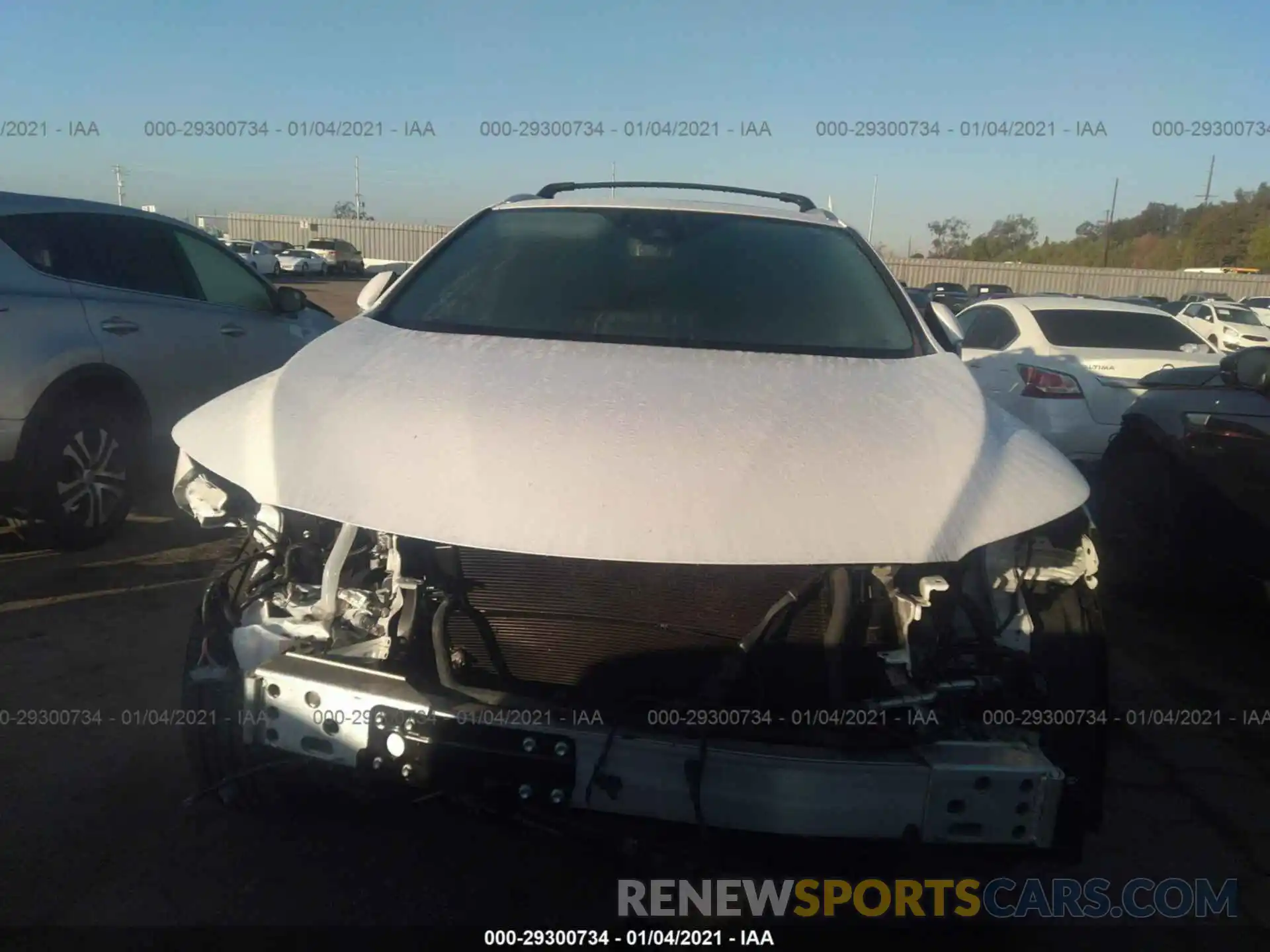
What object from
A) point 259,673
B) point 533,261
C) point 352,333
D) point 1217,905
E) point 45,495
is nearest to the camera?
point 259,673

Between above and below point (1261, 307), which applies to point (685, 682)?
above

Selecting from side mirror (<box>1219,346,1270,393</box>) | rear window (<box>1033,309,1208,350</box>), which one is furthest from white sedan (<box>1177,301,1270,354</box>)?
side mirror (<box>1219,346,1270,393</box>)

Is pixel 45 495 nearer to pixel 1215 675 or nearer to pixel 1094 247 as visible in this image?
pixel 1215 675

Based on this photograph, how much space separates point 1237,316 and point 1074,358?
2001cm

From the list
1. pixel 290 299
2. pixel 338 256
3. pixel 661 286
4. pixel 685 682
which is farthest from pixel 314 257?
pixel 685 682

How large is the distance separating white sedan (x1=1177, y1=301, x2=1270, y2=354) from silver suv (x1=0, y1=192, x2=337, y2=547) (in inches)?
747

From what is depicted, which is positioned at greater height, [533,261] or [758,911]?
[533,261]

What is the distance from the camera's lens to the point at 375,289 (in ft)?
12.6

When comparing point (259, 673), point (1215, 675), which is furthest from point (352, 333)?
point (1215, 675)

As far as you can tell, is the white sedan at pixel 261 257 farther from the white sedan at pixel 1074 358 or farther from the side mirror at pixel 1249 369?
the side mirror at pixel 1249 369

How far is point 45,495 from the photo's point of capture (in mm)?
5039

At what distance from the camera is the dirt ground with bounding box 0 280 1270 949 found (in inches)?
98.6

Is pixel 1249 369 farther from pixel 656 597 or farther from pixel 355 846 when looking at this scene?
A: pixel 355 846

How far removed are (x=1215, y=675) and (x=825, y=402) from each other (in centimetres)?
291
